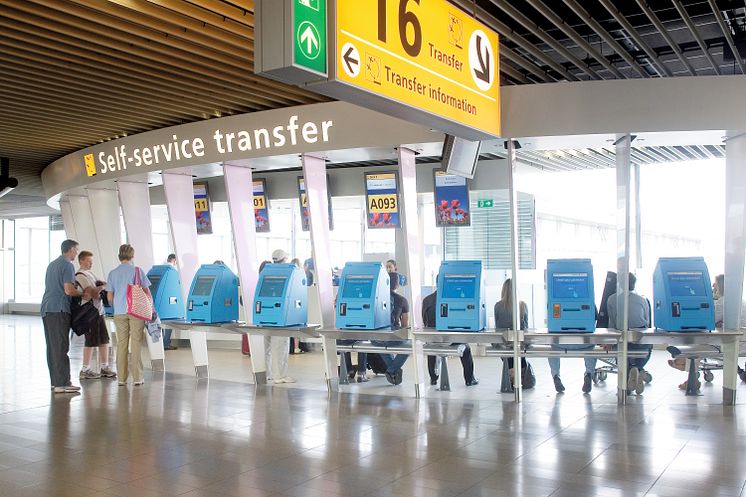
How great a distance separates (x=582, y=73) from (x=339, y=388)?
5.44m

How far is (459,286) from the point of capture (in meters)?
8.45

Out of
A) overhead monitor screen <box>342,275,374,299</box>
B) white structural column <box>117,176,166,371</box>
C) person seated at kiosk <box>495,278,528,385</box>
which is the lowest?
person seated at kiosk <box>495,278,528,385</box>

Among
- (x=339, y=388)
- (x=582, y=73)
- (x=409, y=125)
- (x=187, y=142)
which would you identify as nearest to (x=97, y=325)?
(x=187, y=142)

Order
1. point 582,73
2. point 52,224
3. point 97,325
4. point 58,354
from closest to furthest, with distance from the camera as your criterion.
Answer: point 58,354 → point 97,325 → point 582,73 → point 52,224

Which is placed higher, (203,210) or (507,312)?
(203,210)

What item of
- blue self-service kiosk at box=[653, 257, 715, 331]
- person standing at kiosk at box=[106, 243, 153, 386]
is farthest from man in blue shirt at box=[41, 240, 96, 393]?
blue self-service kiosk at box=[653, 257, 715, 331]

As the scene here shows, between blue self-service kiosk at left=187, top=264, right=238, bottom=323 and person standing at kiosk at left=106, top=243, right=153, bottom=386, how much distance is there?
82cm

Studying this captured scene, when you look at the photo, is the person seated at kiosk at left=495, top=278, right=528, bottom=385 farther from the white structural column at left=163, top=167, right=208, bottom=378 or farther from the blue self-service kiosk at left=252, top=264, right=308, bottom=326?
the white structural column at left=163, top=167, right=208, bottom=378

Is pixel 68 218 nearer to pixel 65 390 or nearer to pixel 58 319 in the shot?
pixel 58 319

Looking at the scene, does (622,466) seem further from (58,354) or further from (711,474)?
(58,354)

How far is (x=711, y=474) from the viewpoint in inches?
198

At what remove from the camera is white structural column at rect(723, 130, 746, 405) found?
25.6ft

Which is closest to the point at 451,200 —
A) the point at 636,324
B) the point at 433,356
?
the point at 433,356

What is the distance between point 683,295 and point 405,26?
495cm
